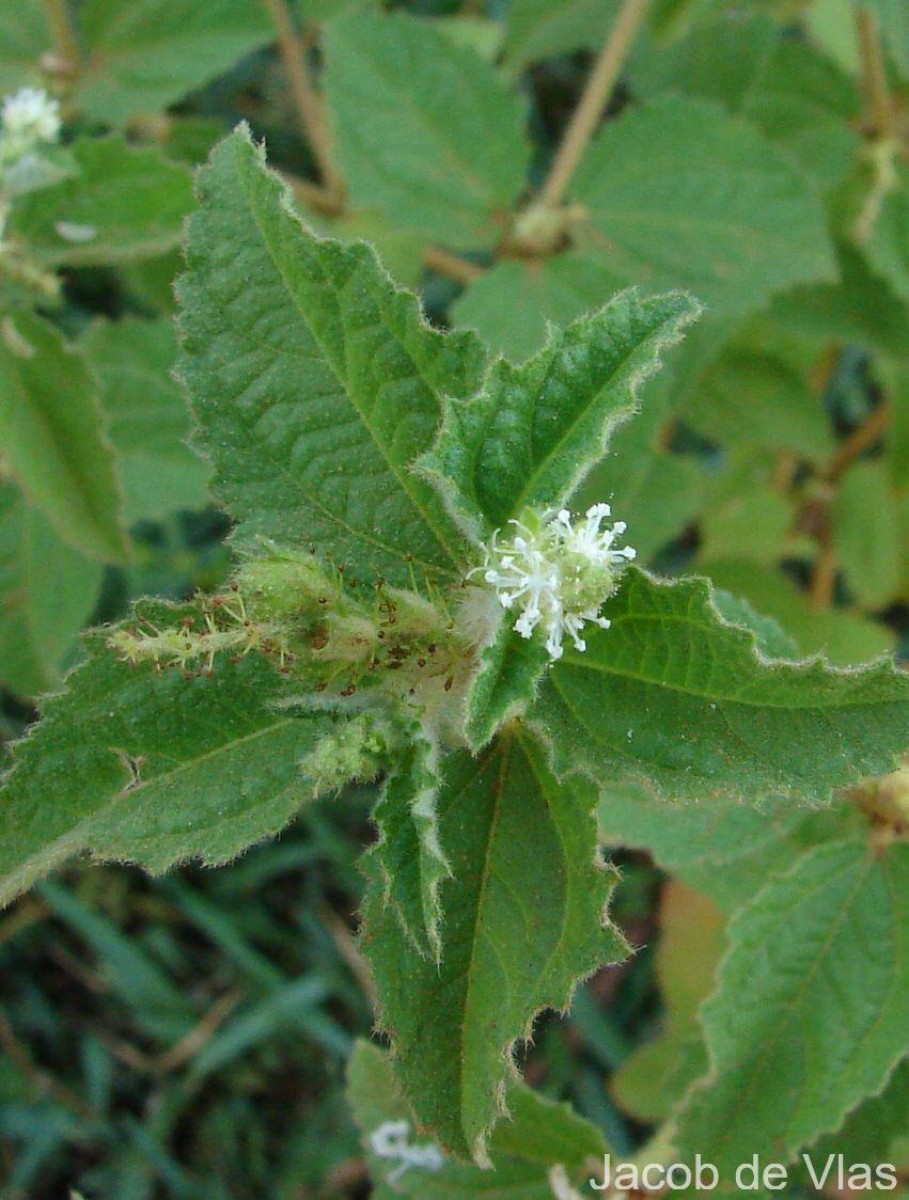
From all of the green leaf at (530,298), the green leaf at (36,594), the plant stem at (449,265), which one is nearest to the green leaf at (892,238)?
the green leaf at (530,298)

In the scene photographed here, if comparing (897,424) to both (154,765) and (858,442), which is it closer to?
(858,442)

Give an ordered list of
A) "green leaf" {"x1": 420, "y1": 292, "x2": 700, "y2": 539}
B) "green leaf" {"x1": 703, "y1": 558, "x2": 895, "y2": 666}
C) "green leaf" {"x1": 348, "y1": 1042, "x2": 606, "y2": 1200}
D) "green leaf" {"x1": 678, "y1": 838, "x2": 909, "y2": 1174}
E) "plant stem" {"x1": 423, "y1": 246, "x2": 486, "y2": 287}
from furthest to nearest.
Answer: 1. "green leaf" {"x1": 703, "y1": 558, "x2": 895, "y2": 666}
2. "plant stem" {"x1": 423, "y1": 246, "x2": 486, "y2": 287}
3. "green leaf" {"x1": 348, "y1": 1042, "x2": 606, "y2": 1200}
4. "green leaf" {"x1": 678, "y1": 838, "x2": 909, "y2": 1174}
5. "green leaf" {"x1": 420, "y1": 292, "x2": 700, "y2": 539}

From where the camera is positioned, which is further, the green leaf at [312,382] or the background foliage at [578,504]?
the background foliage at [578,504]

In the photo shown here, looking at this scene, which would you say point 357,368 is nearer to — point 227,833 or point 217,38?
point 227,833

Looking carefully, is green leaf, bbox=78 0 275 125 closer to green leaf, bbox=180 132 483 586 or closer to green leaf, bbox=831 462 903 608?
green leaf, bbox=180 132 483 586

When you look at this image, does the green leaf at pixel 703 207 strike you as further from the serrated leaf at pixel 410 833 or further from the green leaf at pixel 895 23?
the serrated leaf at pixel 410 833


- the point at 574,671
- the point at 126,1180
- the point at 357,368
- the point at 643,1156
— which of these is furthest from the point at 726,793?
the point at 126,1180

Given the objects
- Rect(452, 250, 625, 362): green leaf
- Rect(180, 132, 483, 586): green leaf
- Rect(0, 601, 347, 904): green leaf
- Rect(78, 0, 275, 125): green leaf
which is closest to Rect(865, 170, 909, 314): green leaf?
Rect(452, 250, 625, 362): green leaf
